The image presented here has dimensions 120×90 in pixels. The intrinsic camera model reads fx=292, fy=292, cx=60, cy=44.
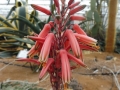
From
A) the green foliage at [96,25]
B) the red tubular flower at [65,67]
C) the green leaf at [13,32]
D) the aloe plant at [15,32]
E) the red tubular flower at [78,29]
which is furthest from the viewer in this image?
the green foliage at [96,25]

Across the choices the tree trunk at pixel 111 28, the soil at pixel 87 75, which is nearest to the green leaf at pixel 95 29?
the tree trunk at pixel 111 28

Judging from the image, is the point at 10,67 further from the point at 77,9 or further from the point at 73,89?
the point at 77,9

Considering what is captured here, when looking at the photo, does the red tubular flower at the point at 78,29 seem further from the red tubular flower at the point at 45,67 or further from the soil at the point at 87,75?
the soil at the point at 87,75

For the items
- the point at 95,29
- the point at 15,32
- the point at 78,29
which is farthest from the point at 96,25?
the point at 78,29

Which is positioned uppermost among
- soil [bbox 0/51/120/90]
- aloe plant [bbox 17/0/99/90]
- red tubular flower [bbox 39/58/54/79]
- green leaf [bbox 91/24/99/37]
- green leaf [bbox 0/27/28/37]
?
aloe plant [bbox 17/0/99/90]

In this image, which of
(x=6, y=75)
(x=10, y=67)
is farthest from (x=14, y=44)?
(x=6, y=75)

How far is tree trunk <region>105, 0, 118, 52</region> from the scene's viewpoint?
4341 millimetres

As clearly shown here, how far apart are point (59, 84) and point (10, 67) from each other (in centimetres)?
201

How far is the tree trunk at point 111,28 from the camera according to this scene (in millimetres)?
4341

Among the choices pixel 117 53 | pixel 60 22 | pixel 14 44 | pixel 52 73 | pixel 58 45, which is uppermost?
pixel 60 22

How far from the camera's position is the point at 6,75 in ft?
10.7

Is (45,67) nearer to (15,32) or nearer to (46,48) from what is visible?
(46,48)

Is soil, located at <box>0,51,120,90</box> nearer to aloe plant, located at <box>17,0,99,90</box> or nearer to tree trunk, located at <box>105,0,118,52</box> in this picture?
tree trunk, located at <box>105,0,118,52</box>

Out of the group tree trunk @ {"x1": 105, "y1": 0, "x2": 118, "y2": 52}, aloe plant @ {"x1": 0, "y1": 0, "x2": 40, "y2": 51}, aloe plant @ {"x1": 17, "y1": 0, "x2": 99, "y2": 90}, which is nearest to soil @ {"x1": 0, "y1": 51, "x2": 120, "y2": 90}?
aloe plant @ {"x1": 0, "y1": 0, "x2": 40, "y2": 51}
